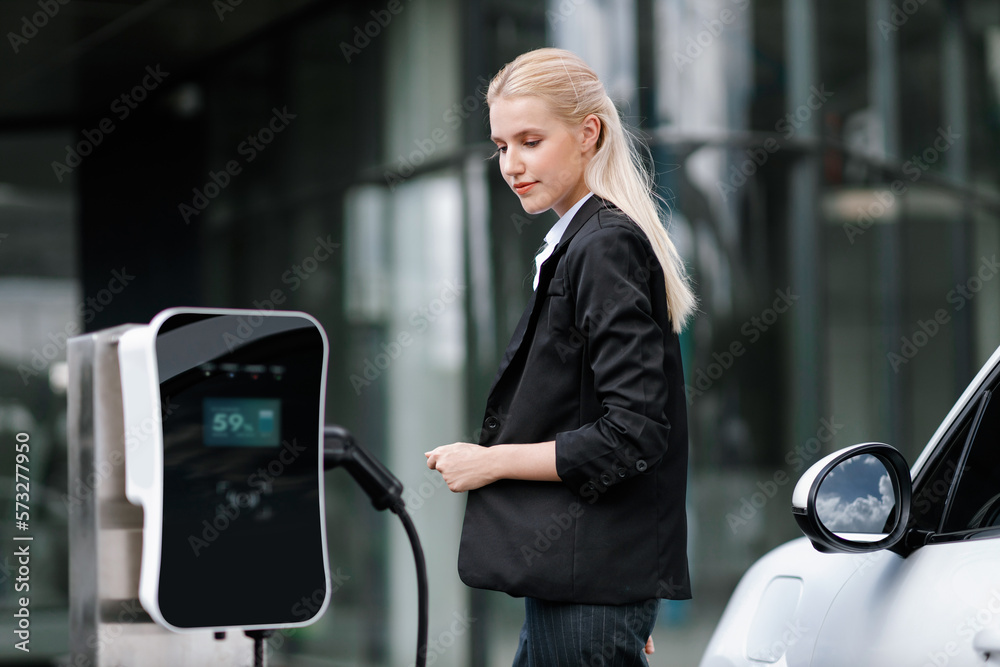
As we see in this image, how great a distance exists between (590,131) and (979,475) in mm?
799

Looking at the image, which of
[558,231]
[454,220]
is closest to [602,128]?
[558,231]

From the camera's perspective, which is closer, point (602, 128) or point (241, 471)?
point (602, 128)

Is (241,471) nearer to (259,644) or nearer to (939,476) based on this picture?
(259,644)

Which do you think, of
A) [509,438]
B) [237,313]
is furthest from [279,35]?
[509,438]

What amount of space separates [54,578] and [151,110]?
3.10m

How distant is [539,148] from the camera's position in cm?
169

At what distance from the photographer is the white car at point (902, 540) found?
155 cm

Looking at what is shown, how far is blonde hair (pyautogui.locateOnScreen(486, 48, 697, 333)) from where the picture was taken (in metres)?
1.68

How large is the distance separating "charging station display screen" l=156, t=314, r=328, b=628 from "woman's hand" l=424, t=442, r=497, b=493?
21.4 inches

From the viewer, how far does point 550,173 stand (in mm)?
1701

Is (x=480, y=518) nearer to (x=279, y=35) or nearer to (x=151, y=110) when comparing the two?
(x=279, y=35)

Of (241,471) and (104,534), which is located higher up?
(241,471)

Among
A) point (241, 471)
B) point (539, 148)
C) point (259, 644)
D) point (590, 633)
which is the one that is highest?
point (539, 148)

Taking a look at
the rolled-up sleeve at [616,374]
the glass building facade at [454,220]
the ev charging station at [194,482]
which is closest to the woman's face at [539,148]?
the rolled-up sleeve at [616,374]
